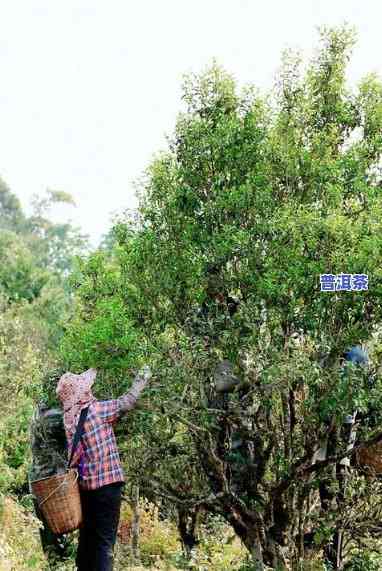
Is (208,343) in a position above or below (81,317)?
below

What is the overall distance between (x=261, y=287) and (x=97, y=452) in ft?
5.72

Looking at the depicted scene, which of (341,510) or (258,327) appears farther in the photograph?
(341,510)

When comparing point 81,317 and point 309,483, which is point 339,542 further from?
point 81,317

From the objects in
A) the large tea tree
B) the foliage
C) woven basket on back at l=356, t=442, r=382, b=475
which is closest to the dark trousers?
the large tea tree

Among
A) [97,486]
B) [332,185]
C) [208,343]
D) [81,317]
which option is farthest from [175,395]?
[81,317]

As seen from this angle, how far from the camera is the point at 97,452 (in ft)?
16.9

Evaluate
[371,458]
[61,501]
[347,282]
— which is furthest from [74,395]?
[371,458]

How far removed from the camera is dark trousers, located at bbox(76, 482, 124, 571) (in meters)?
5.14

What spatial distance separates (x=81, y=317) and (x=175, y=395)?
165 inches

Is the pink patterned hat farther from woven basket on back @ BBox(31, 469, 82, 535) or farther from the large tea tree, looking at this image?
the large tea tree

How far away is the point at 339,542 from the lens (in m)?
7.14

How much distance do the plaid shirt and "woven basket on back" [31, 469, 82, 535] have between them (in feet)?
0.33

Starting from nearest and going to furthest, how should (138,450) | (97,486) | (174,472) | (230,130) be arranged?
(97,486)
(230,130)
(138,450)
(174,472)

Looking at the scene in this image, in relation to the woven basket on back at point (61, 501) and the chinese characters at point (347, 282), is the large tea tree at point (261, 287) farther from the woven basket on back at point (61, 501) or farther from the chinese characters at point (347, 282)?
the woven basket on back at point (61, 501)
